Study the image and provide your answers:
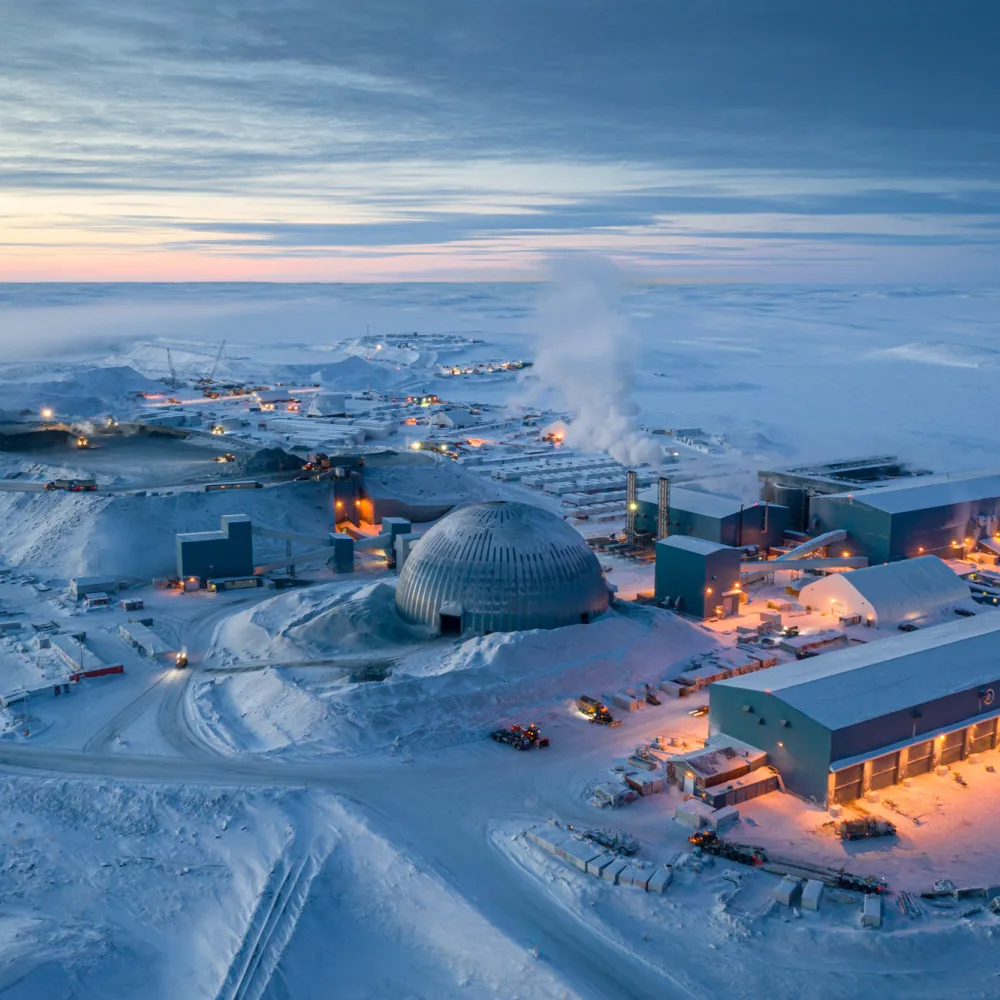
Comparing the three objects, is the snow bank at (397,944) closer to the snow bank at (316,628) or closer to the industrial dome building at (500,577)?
the snow bank at (316,628)

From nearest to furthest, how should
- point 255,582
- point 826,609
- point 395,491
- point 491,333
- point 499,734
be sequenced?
point 499,734
point 826,609
point 255,582
point 395,491
point 491,333

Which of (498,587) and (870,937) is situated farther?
(498,587)

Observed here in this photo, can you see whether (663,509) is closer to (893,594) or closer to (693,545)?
(693,545)

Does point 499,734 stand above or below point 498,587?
below

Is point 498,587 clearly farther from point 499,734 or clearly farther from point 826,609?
point 826,609

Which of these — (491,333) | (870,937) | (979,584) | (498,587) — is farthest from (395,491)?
(491,333)
